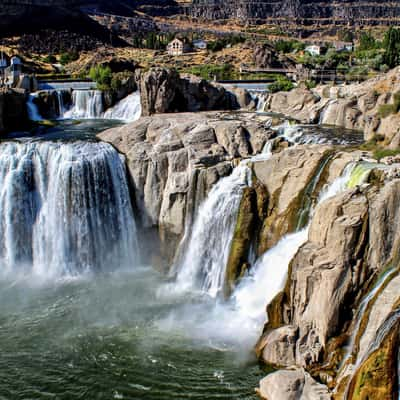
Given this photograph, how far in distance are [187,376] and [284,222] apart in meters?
8.17

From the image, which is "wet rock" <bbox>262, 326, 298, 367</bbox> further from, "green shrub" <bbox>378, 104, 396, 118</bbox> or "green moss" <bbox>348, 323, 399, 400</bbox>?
"green shrub" <bbox>378, 104, 396, 118</bbox>

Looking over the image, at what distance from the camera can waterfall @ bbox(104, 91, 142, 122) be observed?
40375mm

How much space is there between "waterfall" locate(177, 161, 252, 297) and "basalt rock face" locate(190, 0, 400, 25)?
14894 cm

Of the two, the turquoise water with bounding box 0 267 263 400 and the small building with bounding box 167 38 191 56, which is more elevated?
the small building with bounding box 167 38 191 56

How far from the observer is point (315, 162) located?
72.6 ft

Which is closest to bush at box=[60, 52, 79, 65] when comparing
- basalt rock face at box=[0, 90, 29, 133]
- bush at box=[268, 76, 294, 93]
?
basalt rock face at box=[0, 90, 29, 133]

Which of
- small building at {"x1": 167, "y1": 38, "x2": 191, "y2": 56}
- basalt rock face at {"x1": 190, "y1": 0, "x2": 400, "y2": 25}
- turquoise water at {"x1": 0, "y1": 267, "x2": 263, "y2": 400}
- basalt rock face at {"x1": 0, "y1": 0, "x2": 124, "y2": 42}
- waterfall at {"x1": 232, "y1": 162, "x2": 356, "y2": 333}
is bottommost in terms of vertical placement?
turquoise water at {"x1": 0, "y1": 267, "x2": 263, "y2": 400}

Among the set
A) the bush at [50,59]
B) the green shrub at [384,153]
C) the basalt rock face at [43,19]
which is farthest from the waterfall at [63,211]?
the basalt rock face at [43,19]

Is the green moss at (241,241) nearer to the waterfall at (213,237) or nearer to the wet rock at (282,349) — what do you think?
the waterfall at (213,237)

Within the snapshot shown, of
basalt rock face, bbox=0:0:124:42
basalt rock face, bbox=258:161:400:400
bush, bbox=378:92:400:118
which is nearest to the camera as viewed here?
basalt rock face, bbox=258:161:400:400

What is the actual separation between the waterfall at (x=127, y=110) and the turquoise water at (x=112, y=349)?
2022 centimetres

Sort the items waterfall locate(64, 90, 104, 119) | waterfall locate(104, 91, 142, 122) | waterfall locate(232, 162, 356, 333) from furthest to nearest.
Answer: waterfall locate(64, 90, 104, 119) < waterfall locate(104, 91, 142, 122) < waterfall locate(232, 162, 356, 333)

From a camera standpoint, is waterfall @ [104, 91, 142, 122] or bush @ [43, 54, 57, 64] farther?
bush @ [43, 54, 57, 64]

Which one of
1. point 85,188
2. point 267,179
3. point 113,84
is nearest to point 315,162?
point 267,179
